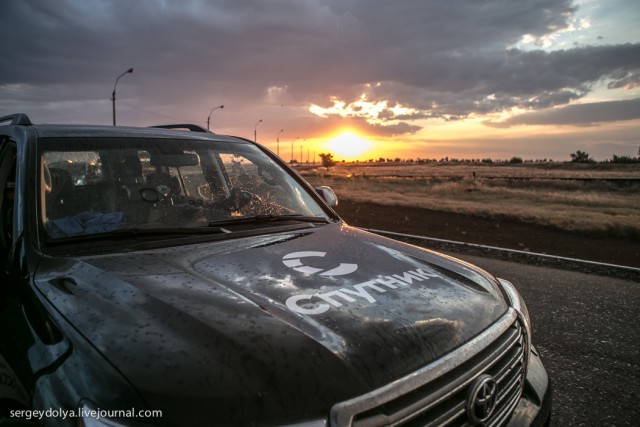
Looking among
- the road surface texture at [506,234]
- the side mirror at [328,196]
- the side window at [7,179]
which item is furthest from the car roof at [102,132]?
the road surface texture at [506,234]

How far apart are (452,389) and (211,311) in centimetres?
84

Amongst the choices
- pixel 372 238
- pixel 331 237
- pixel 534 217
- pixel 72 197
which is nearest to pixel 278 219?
pixel 331 237

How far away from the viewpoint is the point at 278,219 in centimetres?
262

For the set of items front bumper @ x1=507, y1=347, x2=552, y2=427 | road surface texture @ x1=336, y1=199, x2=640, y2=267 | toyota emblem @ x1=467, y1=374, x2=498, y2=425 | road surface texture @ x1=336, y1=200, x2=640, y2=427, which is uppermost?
toyota emblem @ x1=467, y1=374, x2=498, y2=425

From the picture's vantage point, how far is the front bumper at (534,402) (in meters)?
1.77

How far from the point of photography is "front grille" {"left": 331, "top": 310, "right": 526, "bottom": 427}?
1213mm

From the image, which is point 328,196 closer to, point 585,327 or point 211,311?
point 211,311

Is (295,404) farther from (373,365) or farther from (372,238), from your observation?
(372,238)

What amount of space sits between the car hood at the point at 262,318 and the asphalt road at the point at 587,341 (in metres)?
1.46

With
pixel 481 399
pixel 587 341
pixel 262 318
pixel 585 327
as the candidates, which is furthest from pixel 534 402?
pixel 585 327

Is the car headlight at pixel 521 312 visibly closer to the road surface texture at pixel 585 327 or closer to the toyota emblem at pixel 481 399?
the toyota emblem at pixel 481 399

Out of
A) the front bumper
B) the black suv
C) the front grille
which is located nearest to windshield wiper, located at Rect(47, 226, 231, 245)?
the black suv

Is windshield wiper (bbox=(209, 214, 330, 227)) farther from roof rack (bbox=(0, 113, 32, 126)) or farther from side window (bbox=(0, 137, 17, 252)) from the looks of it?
roof rack (bbox=(0, 113, 32, 126))

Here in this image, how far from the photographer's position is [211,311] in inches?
57.2
